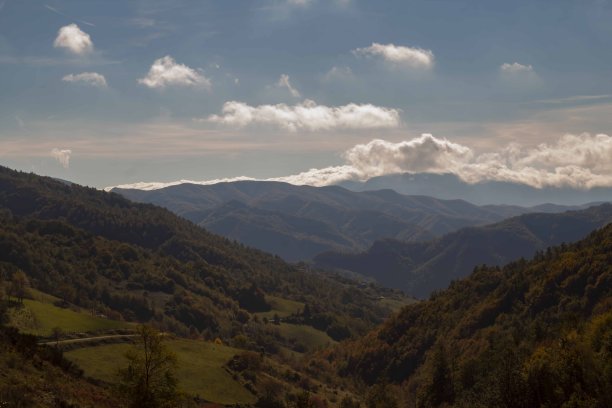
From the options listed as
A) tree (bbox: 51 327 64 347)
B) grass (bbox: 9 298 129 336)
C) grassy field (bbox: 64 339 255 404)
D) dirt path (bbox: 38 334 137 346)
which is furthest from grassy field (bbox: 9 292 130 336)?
grassy field (bbox: 64 339 255 404)

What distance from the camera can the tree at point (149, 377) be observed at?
64.3 meters

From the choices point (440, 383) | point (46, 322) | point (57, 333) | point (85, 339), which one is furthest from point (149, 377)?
point (46, 322)

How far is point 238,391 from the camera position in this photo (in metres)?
162

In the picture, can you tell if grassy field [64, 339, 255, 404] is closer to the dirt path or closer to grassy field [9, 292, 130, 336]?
the dirt path

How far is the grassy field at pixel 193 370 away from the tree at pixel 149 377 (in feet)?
241

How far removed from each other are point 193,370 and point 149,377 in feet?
352

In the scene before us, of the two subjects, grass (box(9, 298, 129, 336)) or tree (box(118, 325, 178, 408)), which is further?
grass (box(9, 298, 129, 336))

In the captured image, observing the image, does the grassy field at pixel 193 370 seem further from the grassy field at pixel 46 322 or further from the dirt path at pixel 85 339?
the grassy field at pixel 46 322

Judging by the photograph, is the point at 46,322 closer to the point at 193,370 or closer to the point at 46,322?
the point at 46,322

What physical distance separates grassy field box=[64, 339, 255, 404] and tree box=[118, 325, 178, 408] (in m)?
73.5

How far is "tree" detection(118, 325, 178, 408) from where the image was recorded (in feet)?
211

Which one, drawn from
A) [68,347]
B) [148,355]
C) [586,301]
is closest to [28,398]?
[148,355]

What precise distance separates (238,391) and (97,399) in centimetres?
9582

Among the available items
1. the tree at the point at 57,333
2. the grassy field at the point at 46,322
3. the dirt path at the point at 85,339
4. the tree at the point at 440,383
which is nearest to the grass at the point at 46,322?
the grassy field at the point at 46,322
